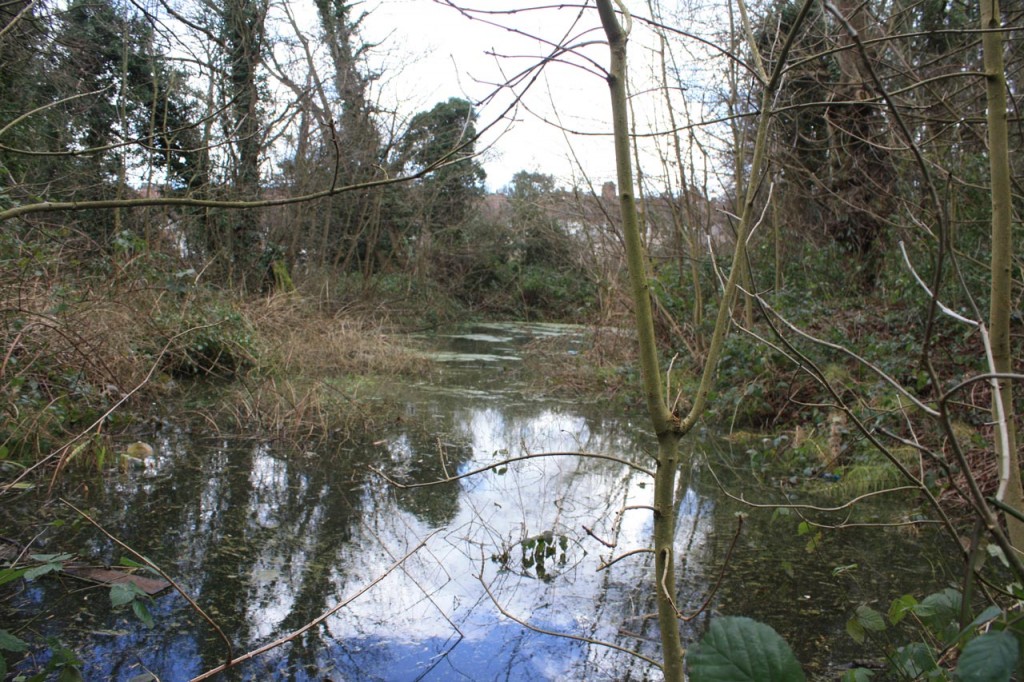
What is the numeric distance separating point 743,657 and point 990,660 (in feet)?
0.68

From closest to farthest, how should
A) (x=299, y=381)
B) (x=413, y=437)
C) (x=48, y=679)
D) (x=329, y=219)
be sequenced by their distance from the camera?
1. (x=48, y=679)
2. (x=413, y=437)
3. (x=299, y=381)
4. (x=329, y=219)

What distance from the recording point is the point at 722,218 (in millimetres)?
9156

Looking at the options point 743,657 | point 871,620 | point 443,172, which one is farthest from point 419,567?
point 443,172

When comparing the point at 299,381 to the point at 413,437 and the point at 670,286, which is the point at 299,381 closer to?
the point at 413,437

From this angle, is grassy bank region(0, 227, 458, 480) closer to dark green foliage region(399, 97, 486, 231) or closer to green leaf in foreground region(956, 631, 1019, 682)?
green leaf in foreground region(956, 631, 1019, 682)

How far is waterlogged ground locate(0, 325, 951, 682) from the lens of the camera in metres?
2.41

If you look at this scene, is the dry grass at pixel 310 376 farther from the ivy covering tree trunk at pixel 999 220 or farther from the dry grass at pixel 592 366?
the ivy covering tree trunk at pixel 999 220

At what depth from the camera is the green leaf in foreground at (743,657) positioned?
732mm

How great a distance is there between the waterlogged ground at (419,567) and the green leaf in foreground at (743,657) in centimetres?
63

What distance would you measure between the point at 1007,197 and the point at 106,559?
3.22m

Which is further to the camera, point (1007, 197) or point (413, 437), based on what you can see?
point (413, 437)

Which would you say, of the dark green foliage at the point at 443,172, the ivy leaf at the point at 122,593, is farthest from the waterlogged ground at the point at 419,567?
the dark green foliage at the point at 443,172

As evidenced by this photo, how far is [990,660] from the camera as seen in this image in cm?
65

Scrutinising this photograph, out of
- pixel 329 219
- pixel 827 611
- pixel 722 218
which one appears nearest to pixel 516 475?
pixel 827 611
